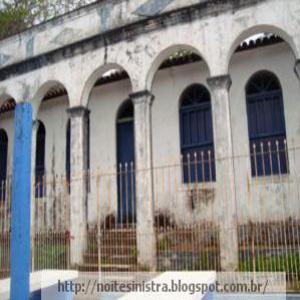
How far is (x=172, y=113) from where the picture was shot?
11445 mm

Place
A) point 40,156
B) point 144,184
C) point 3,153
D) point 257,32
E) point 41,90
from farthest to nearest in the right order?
point 3,153 < point 40,156 < point 41,90 < point 144,184 < point 257,32

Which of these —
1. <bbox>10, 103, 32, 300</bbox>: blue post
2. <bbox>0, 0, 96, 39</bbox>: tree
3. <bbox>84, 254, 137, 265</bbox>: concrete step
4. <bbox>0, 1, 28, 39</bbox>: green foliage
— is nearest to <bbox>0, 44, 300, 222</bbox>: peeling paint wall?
<bbox>84, 254, 137, 265</bbox>: concrete step

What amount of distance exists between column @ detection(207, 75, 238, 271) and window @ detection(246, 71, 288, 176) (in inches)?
79.5

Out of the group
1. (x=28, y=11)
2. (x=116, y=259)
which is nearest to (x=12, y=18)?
(x=28, y=11)

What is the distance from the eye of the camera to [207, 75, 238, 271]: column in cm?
781

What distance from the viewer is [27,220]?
3.86 m

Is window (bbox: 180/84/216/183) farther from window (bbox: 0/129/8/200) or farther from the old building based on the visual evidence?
window (bbox: 0/129/8/200)

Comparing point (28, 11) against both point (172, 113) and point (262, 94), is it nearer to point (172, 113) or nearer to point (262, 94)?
point (172, 113)

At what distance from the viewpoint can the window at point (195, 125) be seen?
10969mm

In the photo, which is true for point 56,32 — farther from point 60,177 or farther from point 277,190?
point 277,190

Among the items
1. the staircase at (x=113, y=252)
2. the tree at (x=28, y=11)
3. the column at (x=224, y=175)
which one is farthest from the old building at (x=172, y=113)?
the tree at (x=28, y=11)

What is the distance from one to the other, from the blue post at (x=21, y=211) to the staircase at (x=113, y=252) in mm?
5007

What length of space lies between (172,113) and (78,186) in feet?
11.0

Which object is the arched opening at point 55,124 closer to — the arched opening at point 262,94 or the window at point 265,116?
the arched opening at point 262,94
